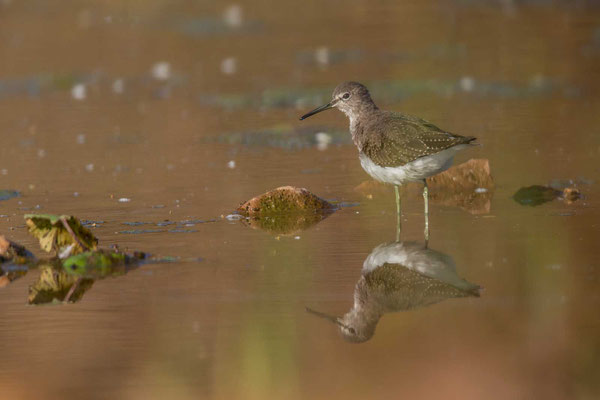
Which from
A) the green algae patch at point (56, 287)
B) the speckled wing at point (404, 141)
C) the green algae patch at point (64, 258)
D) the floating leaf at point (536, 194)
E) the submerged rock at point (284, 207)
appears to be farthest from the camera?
the floating leaf at point (536, 194)

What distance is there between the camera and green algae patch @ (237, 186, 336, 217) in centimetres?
1035

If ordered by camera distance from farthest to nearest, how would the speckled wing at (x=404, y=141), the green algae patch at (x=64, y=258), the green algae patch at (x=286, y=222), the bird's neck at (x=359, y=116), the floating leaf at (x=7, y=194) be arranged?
1. the floating leaf at (x=7, y=194)
2. the bird's neck at (x=359, y=116)
3. the green algae patch at (x=286, y=222)
4. the speckled wing at (x=404, y=141)
5. the green algae patch at (x=64, y=258)

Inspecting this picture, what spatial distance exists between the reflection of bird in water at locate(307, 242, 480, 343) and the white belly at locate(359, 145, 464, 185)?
104 centimetres

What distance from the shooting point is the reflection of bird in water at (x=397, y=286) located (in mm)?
6984

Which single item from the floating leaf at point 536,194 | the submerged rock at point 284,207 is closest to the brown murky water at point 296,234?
the floating leaf at point 536,194

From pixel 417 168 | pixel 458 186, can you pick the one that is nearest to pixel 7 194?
pixel 417 168

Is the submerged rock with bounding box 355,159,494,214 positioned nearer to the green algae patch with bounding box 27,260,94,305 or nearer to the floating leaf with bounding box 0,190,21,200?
the floating leaf with bounding box 0,190,21,200

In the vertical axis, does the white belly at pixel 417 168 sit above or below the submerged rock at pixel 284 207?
above

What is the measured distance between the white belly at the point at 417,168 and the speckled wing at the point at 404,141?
1.6 inches

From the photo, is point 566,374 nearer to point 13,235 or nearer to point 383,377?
point 383,377

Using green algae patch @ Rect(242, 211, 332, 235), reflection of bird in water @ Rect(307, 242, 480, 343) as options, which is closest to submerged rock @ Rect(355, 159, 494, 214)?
green algae patch @ Rect(242, 211, 332, 235)

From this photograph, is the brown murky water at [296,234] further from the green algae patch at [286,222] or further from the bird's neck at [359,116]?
the bird's neck at [359,116]

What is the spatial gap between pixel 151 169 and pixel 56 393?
7097 millimetres

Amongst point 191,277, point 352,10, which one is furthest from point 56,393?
point 352,10
